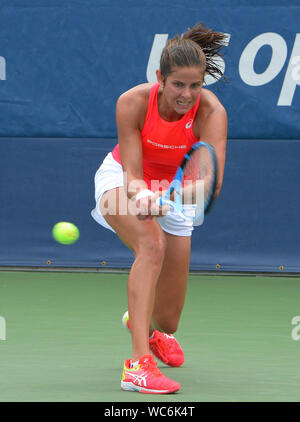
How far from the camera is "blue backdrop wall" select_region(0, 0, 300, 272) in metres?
7.43

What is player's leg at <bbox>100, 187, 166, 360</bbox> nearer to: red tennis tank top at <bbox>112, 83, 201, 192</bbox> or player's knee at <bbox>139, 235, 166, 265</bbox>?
player's knee at <bbox>139, 235, 166, 265</bbox>

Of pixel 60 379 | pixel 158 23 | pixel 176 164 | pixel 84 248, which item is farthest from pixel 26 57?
pixel 60 379

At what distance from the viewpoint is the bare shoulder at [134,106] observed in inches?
157

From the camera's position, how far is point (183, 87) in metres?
3.84

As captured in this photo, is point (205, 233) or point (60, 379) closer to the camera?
point (60, 379)

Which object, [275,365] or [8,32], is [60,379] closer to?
[275,365]

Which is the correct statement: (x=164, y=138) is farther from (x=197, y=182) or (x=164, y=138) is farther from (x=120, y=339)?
(x=120, y=339)

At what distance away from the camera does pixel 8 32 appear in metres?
7.63

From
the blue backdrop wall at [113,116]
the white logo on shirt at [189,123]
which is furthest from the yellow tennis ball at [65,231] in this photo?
the white logo on shirt at [189,123]

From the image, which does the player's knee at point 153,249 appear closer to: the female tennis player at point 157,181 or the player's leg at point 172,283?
the female tennis player at point 157,181

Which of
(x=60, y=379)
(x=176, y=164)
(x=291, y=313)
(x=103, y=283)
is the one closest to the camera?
(x=60, y=379)

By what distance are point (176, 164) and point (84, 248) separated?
363 cm

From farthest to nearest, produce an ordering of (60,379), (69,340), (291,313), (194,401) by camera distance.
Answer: (291,313) < (69,340) < (60,379) < (194,401)

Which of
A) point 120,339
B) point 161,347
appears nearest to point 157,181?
point 161,347
